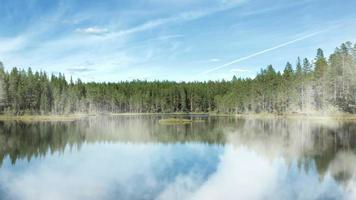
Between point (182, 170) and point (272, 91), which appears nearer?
point (182, 170)

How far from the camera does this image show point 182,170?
111ft

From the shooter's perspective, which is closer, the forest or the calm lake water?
the calm lake water

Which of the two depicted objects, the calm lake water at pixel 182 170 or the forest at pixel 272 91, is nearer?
the calm lake water at pixel 182 170

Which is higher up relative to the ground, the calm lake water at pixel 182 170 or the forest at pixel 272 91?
the forest at pixel 272 91

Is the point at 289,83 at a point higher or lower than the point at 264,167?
higher

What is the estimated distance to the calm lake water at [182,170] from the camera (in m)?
25.7

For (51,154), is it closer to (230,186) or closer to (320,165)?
(230,186)

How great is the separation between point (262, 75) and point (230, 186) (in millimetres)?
141614

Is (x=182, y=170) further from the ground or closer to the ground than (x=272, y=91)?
closer to the ground

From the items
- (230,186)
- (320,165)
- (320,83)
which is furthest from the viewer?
(320,83)

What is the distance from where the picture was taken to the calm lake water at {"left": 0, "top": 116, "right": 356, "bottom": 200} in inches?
1011

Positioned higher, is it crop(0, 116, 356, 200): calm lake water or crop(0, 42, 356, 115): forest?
crop(0, 42, 356, 115): forest

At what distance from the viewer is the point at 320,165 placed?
3503cm

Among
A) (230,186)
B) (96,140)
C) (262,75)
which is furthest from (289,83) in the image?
(230,186)
